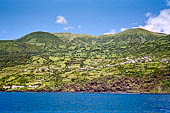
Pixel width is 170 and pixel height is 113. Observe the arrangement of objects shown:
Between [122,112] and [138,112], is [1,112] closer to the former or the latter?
[122,112]

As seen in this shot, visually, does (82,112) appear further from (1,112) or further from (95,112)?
(1,112)

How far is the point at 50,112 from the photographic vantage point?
302 ft

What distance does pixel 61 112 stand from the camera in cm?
9194

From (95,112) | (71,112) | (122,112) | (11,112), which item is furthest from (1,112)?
(122,112)

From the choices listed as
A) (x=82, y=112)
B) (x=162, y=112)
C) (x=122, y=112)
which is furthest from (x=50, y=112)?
Answer: (x=162, y=112)

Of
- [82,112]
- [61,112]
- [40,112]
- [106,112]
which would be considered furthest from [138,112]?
[40,112]

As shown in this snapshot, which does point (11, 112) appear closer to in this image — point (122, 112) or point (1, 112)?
point (1, 112)

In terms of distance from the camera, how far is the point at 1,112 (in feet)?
291

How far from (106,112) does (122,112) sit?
7.13 meters

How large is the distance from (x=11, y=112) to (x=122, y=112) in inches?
1847

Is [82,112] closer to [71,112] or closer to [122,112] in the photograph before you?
[71,112]

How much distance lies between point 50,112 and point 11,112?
16.0 meters

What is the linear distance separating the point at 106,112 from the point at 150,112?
1843 cm

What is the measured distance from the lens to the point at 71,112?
3602 inches
